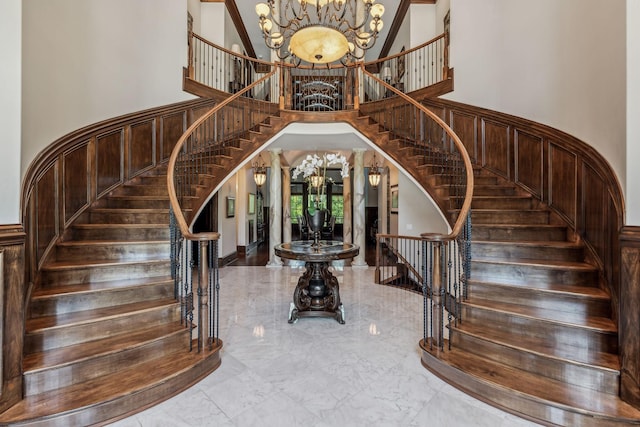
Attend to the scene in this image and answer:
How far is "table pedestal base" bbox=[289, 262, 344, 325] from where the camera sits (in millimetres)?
3485

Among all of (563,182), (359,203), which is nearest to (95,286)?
(563,182)

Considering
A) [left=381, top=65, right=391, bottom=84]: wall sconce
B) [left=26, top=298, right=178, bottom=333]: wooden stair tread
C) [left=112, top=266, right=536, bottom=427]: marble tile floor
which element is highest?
[left=381, top=65, right=391, bottom=84]: wall sconce

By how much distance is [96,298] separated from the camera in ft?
7.87

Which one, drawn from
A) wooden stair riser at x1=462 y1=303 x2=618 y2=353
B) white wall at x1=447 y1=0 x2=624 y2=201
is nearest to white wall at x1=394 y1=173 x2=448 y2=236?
white wall at x1=447 y1=0 x2=624 y2=201

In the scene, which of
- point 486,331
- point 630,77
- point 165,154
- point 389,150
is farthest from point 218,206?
point 630,77

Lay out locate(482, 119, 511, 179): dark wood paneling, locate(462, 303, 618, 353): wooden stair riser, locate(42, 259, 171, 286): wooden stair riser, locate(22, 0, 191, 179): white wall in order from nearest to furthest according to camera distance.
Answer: locate(462, 303, 618, 353): wooden stair riser
locate(42, 259, 171, 286): wooden stair riser
locate(22, 0, 191, 179): white wall
locate(482, 119, 511, 179): dark wood paneling

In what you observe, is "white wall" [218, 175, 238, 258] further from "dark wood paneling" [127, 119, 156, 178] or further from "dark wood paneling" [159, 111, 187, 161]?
"dark wood paneling" [127, 119, 156, 178]

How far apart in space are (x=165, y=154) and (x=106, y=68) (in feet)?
4.03

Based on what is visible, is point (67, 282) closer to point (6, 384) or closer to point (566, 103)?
point (6, 384)

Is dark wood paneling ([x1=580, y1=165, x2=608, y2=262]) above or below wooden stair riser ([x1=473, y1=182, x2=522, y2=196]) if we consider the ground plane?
below

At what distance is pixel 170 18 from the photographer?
4754 millimetres

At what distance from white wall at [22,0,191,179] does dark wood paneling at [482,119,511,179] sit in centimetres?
457

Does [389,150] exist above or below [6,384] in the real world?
above

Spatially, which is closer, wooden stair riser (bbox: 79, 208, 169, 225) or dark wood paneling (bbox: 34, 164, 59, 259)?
dark wood paneling (bbox: 34, 164, 59, 259)
